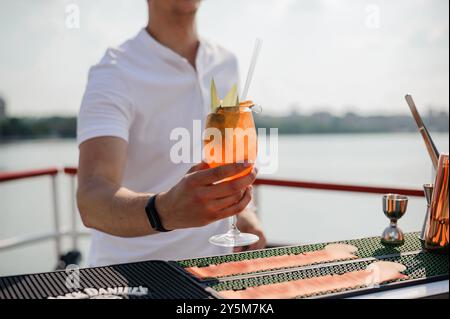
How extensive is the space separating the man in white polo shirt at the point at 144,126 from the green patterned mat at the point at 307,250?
0.23m

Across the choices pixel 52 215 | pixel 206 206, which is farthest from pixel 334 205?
pixel 206 206

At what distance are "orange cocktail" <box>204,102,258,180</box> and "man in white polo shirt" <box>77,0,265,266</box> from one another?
289 millimetres

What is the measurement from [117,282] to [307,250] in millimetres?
581

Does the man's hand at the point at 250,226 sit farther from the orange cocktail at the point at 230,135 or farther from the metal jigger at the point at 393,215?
the orange cocktail at the point at 230,135

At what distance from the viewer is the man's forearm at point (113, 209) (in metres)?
1.44

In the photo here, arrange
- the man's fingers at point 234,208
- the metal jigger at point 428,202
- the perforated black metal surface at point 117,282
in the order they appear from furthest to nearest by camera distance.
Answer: the metal jigger at point 428,202 → the man's fingers at point 234,208 → the perforated black metal surface at point 117,282

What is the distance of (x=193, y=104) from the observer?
2.18 metres

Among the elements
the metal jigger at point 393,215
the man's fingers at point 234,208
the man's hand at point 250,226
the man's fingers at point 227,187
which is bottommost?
the man's hand at point 250,226

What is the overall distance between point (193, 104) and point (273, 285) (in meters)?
1.25

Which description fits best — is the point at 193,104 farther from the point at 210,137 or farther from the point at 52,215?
the point at 52,215

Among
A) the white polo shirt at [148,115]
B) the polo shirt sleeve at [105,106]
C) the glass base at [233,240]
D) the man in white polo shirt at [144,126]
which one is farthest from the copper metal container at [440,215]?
the polo shirt sleeve at [105,106]

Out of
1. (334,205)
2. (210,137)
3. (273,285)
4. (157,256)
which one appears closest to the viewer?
(273,285)

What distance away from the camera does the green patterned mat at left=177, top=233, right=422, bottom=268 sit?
1.30m

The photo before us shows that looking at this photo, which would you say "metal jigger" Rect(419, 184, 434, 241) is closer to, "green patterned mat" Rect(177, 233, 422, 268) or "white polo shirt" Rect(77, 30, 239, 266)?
"green patterned mat" Rect(177, 233, 422, 268)
